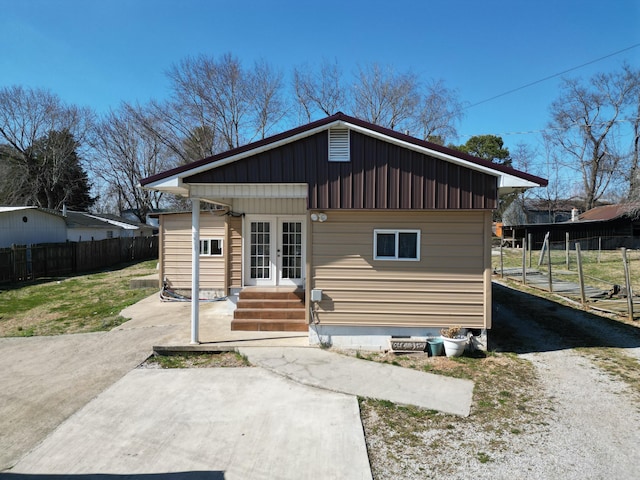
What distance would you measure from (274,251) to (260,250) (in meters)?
0.33

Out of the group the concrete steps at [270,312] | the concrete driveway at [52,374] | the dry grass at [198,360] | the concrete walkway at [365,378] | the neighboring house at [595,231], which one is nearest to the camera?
the concrete driveway at [52,374]

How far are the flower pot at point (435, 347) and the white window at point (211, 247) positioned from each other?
7.56m

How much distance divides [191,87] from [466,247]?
2396 cm

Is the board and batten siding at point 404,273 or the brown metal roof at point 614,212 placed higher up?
the brown metal roof at point 614,212

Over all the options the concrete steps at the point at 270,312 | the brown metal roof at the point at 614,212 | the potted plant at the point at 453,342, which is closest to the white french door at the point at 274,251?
the concrete steps at the point at 270,312

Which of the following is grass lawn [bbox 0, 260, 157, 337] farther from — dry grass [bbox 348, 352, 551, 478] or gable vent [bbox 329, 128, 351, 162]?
dry grass [bbox 348, 352, 551, 478]

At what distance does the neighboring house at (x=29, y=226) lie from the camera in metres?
19.1

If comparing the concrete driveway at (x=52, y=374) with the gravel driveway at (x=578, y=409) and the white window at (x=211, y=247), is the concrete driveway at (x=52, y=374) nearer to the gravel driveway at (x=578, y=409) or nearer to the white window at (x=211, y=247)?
the white window at (x=211, y=247)

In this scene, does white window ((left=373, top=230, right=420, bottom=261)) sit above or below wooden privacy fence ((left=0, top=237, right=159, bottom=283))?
above

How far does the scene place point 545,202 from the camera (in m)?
46.8

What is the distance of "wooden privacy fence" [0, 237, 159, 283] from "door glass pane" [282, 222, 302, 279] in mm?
13387

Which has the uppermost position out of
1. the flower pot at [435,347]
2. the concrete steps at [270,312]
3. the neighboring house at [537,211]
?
the neighboring house at [537,211]

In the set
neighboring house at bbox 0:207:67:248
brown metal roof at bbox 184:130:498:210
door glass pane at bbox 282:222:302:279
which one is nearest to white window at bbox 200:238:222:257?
door glass pane at bbox 282:222:302:279

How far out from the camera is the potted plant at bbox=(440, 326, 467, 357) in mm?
6770
